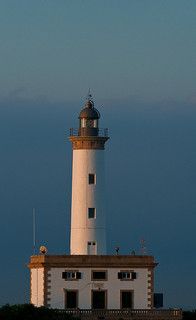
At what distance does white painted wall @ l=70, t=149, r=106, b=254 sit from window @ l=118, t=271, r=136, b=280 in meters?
2.50

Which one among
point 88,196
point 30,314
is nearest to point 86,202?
point 88,196

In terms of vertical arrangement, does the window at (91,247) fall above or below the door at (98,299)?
above

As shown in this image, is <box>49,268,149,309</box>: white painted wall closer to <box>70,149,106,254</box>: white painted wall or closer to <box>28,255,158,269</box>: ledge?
<box>28,255,158,269</box>: ledge

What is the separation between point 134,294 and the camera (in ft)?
356

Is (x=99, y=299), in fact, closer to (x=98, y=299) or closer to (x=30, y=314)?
(x=98, y=299)

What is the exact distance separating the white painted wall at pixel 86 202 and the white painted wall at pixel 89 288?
8.54 ft

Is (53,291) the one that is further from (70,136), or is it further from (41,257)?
(70,136)

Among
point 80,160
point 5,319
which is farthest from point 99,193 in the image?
point 5,319

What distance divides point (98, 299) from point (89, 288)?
0.71 metres

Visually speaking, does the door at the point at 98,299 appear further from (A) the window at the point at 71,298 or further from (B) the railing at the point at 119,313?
(B) the railing at the point at 119,313

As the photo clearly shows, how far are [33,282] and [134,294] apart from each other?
5.57 metres

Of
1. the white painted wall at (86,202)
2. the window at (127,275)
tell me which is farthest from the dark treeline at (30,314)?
the white painted wall at (86,202)

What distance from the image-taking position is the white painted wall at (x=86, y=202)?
364 ft

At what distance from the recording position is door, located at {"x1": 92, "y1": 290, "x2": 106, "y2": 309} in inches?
4257
